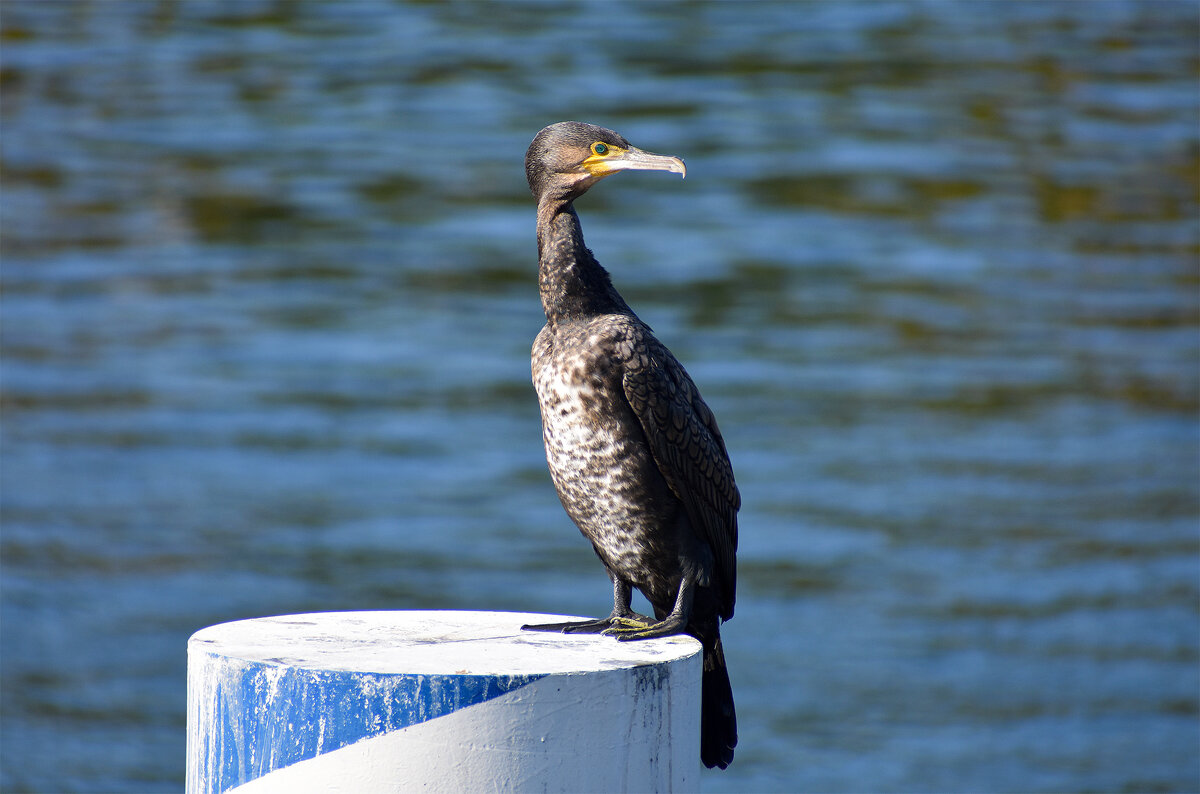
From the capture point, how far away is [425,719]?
2.62 meters

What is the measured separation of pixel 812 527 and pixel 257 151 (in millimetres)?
10004

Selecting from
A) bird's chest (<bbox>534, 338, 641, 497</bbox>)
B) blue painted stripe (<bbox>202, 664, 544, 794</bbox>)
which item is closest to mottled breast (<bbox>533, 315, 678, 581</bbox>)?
bird's chest (<bbox>534, 338, 641, 497</bbox>)

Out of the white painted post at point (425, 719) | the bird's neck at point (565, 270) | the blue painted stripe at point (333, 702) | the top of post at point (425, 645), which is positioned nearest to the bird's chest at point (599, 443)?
the bird's neck at point (565, 270)

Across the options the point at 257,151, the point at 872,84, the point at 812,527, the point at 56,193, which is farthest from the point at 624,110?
the point at 812,527

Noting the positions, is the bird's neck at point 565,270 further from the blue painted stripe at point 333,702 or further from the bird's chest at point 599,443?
the blue painted stripe at point 333,702

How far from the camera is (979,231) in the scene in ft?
54.6

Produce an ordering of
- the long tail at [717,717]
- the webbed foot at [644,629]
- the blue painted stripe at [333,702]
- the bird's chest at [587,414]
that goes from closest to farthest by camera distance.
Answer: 1. the blue painted stripe at [333,702]
2. the webbed foot at [644,629]
3. the bird's chest at [587,414]
4. the long tail at [717,717]

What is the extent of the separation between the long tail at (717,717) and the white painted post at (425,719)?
0.72m

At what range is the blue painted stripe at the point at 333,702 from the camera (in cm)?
262

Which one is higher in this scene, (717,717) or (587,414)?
(587,414)

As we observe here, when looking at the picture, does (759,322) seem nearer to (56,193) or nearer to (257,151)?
(257,151)

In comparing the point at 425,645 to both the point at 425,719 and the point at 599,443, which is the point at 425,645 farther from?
the point at 599,443

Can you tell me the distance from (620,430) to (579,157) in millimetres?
640

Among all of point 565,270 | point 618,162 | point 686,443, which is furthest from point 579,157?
point 686,443
